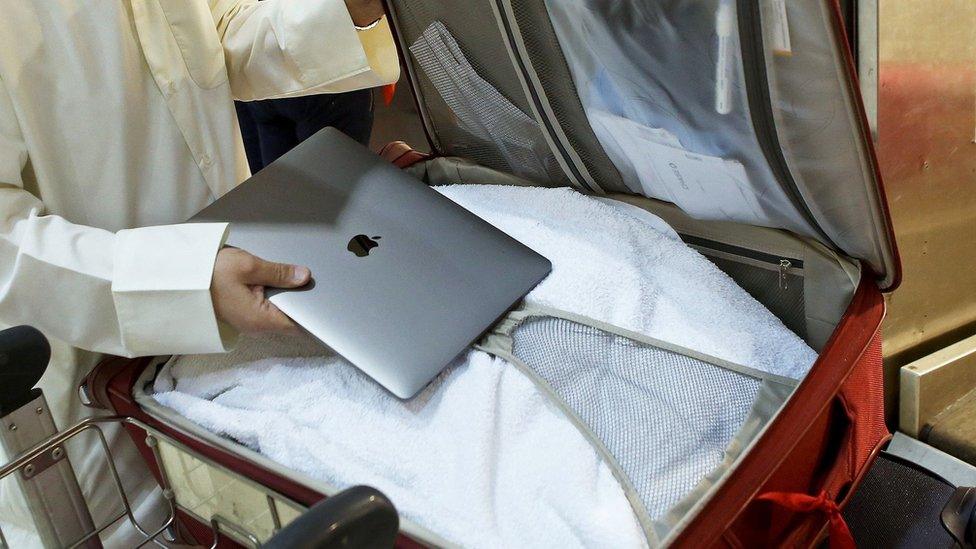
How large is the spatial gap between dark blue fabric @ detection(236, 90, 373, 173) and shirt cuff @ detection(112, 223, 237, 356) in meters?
0.94

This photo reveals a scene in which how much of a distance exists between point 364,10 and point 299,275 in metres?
0.49

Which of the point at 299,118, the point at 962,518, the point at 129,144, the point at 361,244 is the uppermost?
the point at 129,144

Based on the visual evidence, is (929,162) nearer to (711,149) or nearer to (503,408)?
(711,149)

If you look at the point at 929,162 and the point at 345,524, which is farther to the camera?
the point at 929,162

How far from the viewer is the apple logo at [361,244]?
871 millimetres

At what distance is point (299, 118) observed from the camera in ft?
5.77

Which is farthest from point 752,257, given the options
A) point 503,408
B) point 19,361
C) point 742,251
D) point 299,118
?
point 299,118

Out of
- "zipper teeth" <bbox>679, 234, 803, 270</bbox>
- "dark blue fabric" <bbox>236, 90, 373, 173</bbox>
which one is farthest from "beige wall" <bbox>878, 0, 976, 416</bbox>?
"dark blue fabric" <bbox>236, 90, 373, 173</bbox>

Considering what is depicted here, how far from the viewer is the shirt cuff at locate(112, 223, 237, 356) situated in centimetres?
79

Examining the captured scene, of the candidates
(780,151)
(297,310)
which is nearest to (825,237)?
(780,151)

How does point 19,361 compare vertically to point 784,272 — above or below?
above

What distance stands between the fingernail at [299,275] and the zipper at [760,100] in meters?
0.47

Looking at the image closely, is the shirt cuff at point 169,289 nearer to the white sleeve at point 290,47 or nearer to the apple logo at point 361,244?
the apple logo at point 361,244

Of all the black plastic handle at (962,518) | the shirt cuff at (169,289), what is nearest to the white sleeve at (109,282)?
the shirt cuff at (169,289)
